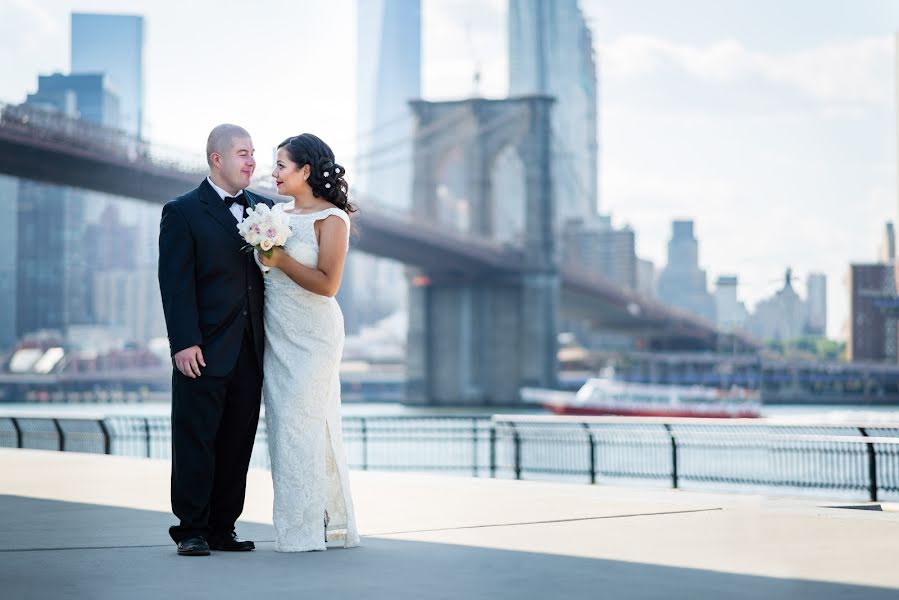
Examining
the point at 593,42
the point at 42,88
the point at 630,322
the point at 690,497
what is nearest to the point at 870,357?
the point at 630,322

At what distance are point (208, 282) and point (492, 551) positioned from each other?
4.70 feet

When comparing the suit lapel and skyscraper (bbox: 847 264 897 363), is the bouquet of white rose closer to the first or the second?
the suit lapel

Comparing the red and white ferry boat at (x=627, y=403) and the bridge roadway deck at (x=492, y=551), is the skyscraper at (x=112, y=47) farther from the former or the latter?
the bridge roadway deck at (x=492, y=551)

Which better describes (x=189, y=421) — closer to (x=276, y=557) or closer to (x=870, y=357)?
(x=276, y=557)

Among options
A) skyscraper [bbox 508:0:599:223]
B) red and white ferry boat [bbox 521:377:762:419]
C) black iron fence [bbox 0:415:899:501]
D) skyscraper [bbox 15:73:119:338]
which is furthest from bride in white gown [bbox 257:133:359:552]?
skyscraper [bbox 508:0:599:223]

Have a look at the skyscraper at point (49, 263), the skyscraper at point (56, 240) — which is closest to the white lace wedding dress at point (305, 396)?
the skyscraper at point (56, 240)

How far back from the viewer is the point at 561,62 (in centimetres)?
19112

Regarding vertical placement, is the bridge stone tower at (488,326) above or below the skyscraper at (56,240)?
below

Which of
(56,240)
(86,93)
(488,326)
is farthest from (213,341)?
(86,93)

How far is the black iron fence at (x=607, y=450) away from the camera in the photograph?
44.1 ft

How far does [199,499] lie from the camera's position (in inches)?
203

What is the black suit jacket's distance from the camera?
5.16 m

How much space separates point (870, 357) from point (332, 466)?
119 meters

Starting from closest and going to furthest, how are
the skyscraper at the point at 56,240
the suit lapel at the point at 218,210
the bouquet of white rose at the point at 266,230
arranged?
1. the bouquet of white rose at the point at 266,230
2. the suit lapel at the point at 218,210
3. the skyscraper at the point at 56,240
